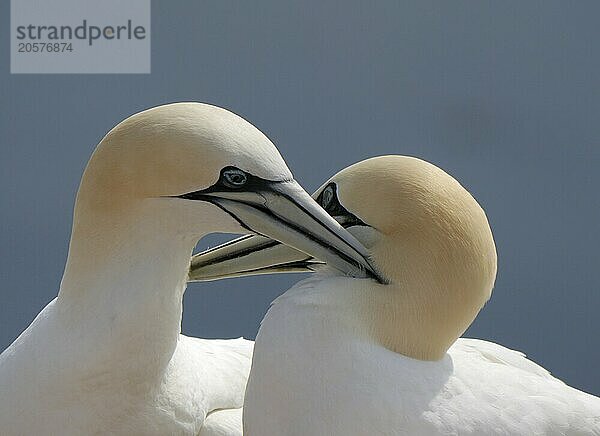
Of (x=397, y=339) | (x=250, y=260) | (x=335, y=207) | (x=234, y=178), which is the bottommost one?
(x=397, y=339)

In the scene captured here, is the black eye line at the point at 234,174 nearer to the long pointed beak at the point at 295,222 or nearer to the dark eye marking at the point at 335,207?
the long pointed beak at the point at 295,222

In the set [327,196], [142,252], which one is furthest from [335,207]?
[142,252]

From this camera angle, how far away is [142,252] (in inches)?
98.9

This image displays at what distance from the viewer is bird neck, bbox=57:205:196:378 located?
2.51m

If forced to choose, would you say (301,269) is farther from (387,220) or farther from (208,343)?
(208,343)

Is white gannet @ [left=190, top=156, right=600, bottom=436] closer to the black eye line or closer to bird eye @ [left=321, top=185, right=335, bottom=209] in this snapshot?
bird eye @ [left=321, top=185, right=335, bottom=209]

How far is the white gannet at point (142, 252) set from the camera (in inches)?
95.8

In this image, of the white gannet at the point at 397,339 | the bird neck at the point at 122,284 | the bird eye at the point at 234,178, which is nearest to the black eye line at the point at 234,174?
the bird eye at the point at 234,178

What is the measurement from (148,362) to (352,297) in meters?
0.50

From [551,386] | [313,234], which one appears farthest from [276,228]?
[551,386]

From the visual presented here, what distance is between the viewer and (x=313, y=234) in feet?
8.16

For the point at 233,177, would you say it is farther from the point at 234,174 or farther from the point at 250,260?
the point at 250,260

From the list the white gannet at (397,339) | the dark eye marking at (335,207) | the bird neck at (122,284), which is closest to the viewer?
the white gannet at (397,339)

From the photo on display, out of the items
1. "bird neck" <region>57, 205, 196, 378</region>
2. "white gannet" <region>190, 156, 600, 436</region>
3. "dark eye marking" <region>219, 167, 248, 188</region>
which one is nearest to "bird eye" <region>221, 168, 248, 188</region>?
"dark eye marking" <region>219, 167, 248, 188</region>
